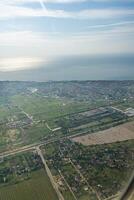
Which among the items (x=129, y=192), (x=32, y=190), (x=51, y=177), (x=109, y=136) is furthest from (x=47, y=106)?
(x=129, y=192)

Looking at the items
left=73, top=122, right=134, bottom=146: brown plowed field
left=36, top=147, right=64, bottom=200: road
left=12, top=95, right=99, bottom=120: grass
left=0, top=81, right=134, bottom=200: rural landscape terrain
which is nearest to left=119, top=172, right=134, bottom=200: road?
left=0, top=81, right=134, bottom=200: rural landscape terrain

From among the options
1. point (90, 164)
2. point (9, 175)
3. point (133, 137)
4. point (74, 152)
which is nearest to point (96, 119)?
point (133, 137)

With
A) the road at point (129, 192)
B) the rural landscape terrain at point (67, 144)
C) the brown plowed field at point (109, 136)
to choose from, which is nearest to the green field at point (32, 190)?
the rural landscape terrain at point (67, 144)

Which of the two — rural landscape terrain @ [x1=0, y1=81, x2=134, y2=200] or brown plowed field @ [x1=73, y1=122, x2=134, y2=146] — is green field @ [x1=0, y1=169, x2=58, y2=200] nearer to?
rural landscape terrain @ [x1=0, y1=81, x2=134, y2=200]

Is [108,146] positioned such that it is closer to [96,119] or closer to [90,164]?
[90,164]

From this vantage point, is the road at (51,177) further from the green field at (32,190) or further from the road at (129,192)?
the road at (129,192)

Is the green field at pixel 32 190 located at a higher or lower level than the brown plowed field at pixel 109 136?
lower

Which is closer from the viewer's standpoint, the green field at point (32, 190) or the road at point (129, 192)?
the road at point (129, 192)

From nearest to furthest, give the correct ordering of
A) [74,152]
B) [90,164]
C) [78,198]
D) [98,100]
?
1. [78,198]
2. [90,164]
3. [74,152]
4. [98,100]
